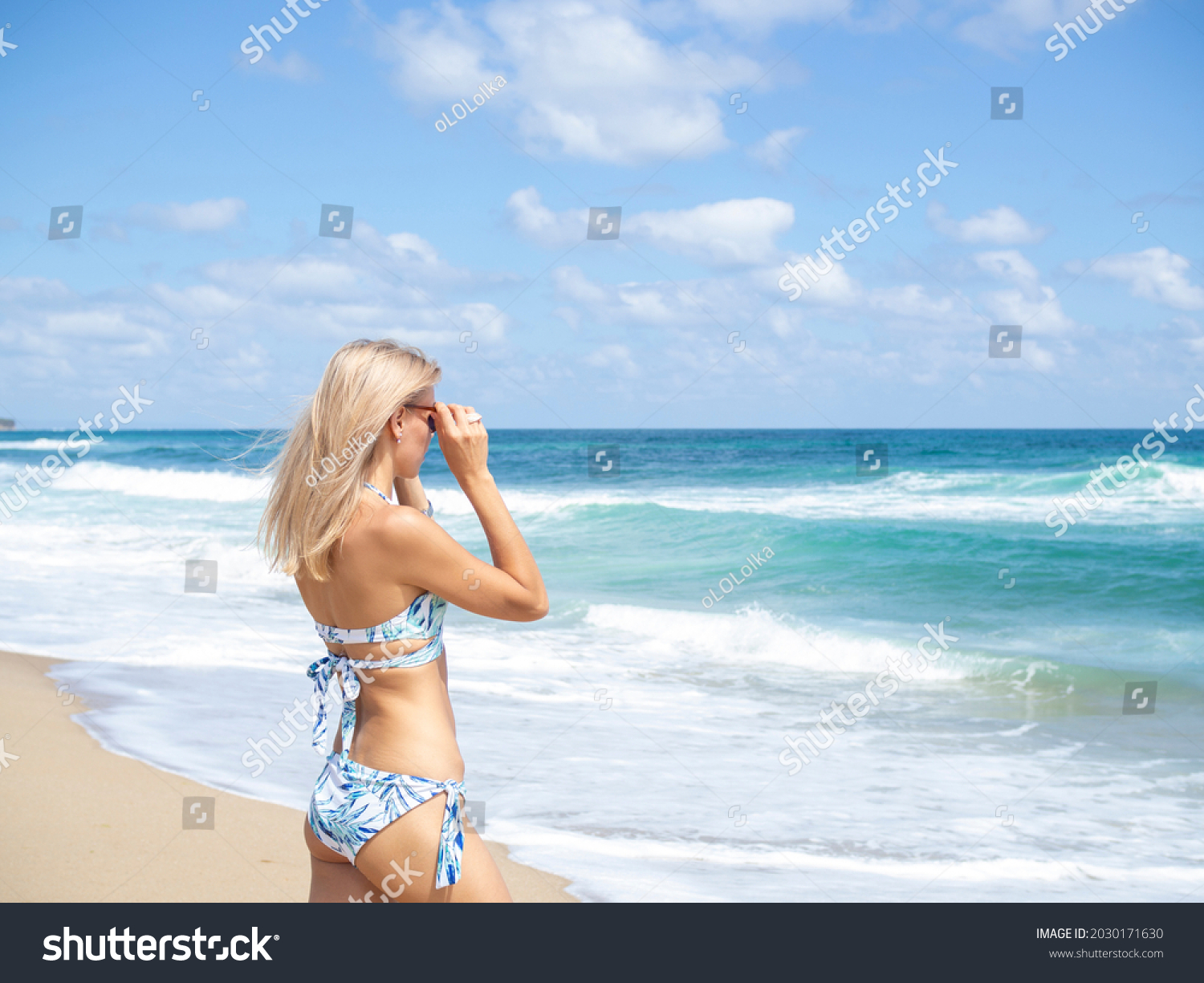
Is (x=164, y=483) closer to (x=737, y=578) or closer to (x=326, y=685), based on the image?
(x=737, y=578)

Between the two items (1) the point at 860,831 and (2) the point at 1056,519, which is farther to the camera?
(2) the point at 1056,519

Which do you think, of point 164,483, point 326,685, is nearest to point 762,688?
point 326,685

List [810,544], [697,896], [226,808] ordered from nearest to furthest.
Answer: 1. [697,896]
2. [226,808]
3. [810,544]

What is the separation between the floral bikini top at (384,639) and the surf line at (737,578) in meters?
10.5

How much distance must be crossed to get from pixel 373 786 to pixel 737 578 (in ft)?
43.3

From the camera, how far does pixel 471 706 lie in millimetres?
7336

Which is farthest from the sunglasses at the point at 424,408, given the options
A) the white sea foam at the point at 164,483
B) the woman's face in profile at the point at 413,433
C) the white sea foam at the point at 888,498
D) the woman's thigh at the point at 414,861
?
the white sea foam at the point at 164,483

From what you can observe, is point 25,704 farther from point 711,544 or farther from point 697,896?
point 711,544

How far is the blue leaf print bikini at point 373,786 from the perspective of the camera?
207cm

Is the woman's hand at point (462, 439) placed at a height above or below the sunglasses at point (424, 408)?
below

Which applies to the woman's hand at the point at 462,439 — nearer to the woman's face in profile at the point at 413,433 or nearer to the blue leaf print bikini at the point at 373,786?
the woman's face in profile at the point at 413,433

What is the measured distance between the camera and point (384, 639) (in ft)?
6.94

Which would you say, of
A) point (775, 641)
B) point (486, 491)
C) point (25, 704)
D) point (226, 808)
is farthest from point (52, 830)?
point (775, 641)
